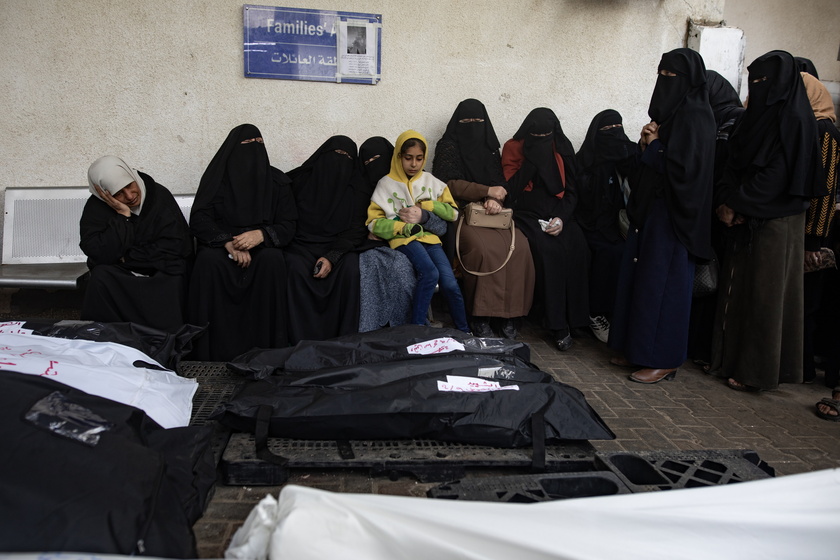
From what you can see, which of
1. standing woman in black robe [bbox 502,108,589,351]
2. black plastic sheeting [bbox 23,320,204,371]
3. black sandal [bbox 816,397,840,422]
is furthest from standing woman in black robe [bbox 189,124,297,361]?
black sandal [bbox 816,397,840,422]

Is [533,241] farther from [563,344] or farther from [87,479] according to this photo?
[87,479]

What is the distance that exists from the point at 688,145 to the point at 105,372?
355 centimetres

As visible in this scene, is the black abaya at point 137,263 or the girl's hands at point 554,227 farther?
the girl's hands at point 554,227

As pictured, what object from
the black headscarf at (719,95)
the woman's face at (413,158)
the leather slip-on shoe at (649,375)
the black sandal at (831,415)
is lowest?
the black sandal at (831,415)

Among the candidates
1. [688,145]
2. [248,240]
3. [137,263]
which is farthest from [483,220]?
[137,263]

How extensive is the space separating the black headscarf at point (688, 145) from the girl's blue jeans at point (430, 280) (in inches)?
62.1

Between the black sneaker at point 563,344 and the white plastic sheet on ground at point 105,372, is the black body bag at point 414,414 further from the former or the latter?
the black sneaker at point 563,344

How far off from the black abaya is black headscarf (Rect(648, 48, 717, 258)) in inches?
129

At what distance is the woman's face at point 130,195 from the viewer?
3764mm

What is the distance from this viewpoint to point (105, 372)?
257 cm

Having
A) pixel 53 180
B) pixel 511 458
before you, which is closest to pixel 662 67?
pixel 511 458

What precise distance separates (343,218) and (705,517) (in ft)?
11.1

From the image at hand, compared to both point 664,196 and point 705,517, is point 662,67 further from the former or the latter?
point 705,517

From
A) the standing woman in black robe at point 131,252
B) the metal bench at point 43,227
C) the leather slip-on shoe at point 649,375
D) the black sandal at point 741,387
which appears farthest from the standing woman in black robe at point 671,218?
the metal bench at point 43,227
